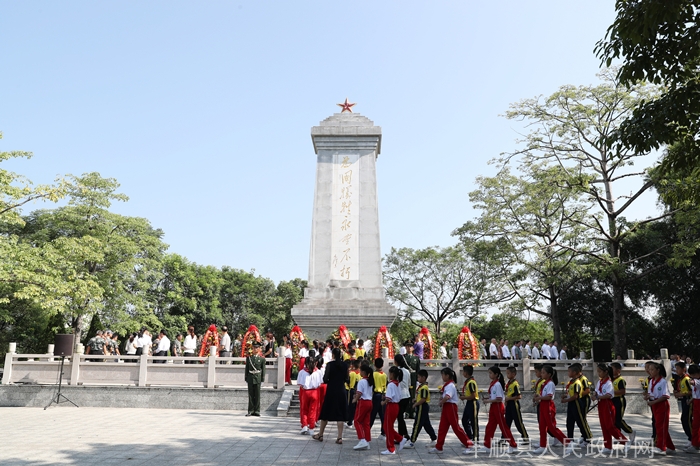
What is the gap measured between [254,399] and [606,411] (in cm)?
764

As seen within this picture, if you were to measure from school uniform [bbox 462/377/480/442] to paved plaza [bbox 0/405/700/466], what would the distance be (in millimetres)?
362

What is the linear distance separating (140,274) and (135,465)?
2331cm

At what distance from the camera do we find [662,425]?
8.13m

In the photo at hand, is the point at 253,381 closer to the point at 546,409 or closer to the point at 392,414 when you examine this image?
the point at 392,414

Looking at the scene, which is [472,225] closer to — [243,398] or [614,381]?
[243,398]

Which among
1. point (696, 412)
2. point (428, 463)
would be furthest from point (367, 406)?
point (696, 412)

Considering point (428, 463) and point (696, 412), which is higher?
point (696, 412)

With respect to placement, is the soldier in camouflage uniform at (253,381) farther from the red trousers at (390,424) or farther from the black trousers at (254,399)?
the red trousers at (390,424)

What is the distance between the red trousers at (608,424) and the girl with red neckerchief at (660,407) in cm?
51

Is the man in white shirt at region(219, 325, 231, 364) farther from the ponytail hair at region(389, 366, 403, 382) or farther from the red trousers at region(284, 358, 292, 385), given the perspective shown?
the ponytail hair at region(389, 366, 403, 382)

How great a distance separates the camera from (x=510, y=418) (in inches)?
346

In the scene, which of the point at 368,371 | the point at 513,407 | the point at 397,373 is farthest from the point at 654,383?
the point at 368,371

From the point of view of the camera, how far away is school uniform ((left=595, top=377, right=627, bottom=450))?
8.02 metres

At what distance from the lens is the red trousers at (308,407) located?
998 centimetres
